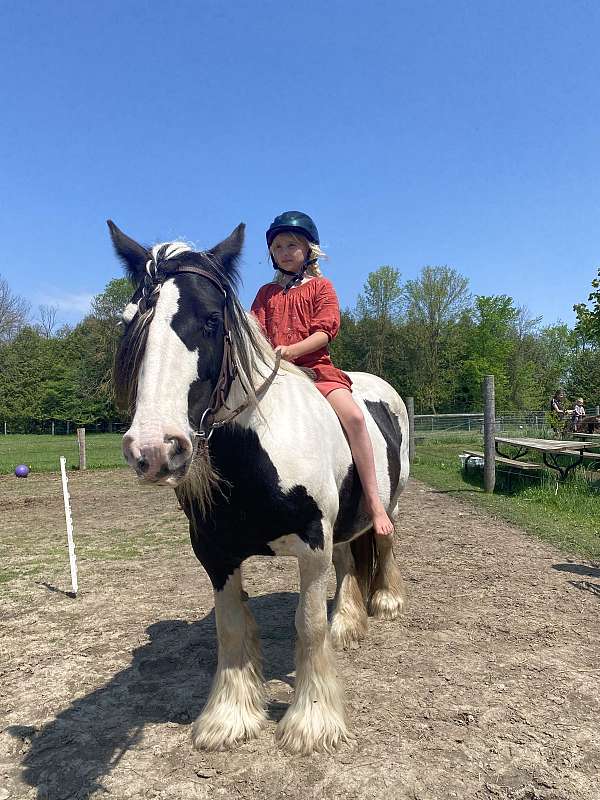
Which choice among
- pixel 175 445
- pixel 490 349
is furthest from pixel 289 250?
pixel 490 349

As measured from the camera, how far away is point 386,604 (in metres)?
4.20

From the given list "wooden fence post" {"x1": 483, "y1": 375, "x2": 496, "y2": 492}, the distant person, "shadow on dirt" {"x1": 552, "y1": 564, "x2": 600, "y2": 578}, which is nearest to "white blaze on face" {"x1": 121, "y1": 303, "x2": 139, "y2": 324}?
"shadow on dirt" {"x1": 552, "y1": 564, "x2": 600, "y2": 578}

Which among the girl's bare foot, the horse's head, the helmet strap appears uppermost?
the helmet strap

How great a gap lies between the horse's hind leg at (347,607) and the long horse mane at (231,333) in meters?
2.11

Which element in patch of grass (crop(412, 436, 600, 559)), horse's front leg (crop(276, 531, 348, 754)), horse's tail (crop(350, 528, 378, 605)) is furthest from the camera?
patch of grass (crop(412, 436, 600, 559))

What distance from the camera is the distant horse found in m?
1.81

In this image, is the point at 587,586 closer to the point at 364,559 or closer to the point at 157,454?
the point at 364,559

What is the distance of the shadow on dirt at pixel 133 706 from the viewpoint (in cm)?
243

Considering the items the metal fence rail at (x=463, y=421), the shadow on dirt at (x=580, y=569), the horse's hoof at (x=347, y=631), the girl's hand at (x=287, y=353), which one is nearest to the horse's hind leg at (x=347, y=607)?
the horse's hoof at (x=347, y=631)

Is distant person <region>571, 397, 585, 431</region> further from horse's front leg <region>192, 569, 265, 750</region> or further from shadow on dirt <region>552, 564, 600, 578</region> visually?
horse's front leg <region>192, 569, 265, 750</region>

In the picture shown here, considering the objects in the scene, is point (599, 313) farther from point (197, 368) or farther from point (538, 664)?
point (197, 368)

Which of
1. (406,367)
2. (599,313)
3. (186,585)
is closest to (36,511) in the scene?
(186,585)

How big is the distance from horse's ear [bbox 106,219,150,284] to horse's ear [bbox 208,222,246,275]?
286 mm

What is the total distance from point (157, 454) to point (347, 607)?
272cm
